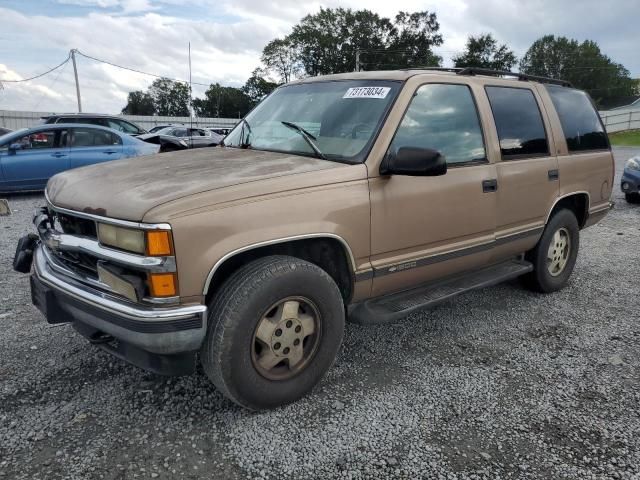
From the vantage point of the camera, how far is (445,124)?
3518mm

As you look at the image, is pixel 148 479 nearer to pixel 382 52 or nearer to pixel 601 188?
pixel 601 188

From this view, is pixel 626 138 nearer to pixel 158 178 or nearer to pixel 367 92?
pixel 367 92

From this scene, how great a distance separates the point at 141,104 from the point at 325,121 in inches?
2586

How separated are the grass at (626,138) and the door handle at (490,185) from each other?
93.4ft

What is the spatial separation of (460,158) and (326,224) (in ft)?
4.34

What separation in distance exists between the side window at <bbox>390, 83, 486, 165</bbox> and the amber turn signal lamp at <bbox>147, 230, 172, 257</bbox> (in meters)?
1.52

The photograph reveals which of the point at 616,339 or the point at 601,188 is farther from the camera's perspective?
the point at 601,188

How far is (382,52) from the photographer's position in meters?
66.1

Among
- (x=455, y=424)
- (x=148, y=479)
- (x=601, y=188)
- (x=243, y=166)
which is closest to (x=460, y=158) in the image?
(x=243, y=166)

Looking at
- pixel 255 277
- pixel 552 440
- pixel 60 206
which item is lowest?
pixel 552 440

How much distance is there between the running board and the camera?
3.14 meters

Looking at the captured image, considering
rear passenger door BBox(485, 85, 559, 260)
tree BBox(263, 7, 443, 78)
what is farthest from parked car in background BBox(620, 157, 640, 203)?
tree BBox(263, 7, 443, 78)

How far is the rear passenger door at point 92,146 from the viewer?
9.76 m

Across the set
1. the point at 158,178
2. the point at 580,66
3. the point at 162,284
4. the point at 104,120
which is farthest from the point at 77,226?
the point at 580,66
